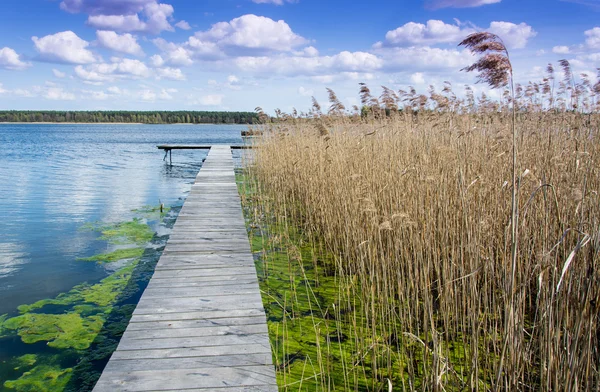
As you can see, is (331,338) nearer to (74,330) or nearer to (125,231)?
(74,330)

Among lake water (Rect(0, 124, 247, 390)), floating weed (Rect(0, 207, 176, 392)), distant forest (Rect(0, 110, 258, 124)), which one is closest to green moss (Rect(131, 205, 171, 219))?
lake water (Rect(0, 124, 247, 390))

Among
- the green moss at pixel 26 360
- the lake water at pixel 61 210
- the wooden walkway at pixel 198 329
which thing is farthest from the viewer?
the lake water at pixel 61 210

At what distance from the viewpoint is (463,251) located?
2949 millimetres

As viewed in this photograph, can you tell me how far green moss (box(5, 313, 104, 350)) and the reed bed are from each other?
5.92 ft

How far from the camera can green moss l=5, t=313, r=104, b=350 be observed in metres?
3.18

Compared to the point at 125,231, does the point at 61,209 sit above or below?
above

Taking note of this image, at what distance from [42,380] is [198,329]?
3.62 ft

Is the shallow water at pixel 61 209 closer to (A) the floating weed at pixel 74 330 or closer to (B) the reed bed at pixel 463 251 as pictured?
(A) the floating weed at pixel 74 330

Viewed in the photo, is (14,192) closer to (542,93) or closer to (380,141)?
A: (380,141)

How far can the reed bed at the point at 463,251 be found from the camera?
5.56 feet

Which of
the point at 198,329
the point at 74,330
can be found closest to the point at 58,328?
the point at 74,330

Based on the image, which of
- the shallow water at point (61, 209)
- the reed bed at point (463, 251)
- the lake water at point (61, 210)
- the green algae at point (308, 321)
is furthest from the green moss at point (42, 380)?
the reed bed at point (463, 251)

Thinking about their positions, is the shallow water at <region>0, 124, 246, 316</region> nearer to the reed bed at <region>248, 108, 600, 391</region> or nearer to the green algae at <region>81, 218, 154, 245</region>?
the green algae at <region>81, 218, 154, 245</region>

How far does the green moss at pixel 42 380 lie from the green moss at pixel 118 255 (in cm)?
224
